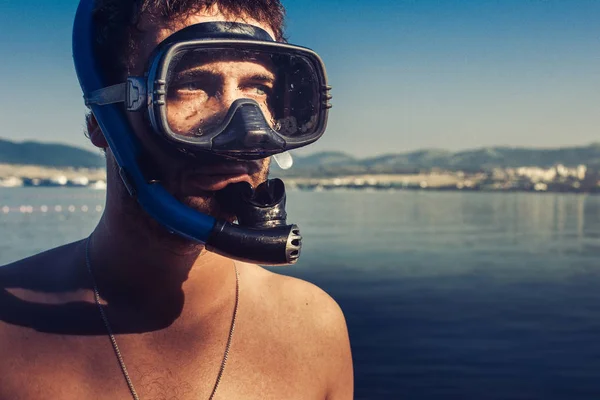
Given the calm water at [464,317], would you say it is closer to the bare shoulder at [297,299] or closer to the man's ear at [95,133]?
the bare shoulder at [297,299]

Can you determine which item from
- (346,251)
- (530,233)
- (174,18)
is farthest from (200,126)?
(530,233)

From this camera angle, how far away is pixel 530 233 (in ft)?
179

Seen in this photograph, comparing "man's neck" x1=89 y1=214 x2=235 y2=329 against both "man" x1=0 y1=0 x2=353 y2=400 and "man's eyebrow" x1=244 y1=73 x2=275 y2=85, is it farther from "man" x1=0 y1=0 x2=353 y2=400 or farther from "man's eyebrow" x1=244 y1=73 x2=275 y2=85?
"man's eyebrow" x1=244 y1=73 x2=275 y2=85

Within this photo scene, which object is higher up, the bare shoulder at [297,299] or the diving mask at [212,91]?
the diving mask at [212,91]

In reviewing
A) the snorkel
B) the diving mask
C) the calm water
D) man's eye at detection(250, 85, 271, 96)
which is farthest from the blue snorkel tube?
the calm water

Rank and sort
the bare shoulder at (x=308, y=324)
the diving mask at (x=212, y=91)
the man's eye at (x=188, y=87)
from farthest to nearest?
the bare shoulder at (x=308, y=324)
the man's eye at (x=188, y=87)
the diving mask at (x=212, y=91)

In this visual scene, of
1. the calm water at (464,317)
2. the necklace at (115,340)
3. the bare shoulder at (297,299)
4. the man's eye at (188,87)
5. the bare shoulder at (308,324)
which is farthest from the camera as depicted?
the calm water at (464,317)

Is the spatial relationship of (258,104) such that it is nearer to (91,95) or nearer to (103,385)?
(91,95)

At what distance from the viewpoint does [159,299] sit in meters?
2.91

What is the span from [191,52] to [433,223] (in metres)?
62.0

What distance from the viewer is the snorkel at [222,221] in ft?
8.41

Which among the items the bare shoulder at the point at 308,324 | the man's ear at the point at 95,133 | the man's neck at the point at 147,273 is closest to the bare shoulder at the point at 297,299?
the bare shoulder at the point at 308,324

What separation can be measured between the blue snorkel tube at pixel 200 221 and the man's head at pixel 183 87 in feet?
0.16

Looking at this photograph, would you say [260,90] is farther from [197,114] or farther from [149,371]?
[149,371]
